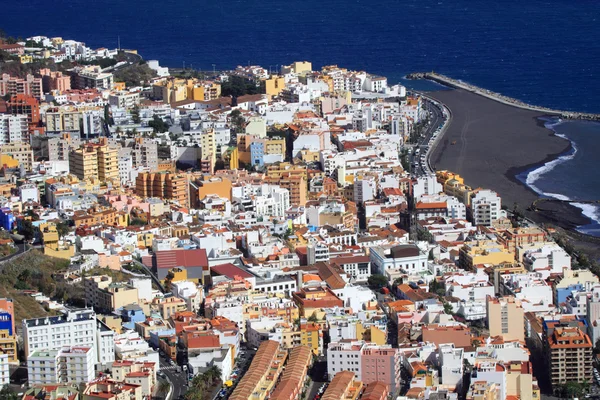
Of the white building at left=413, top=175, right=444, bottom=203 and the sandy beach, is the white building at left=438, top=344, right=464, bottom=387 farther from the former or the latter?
the white building at left=413, top=175, right=444, bottom=203

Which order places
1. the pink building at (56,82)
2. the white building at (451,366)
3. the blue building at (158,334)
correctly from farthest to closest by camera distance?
the pink building at (56,82)
the blue building at (158,334)
the white building at (451,366)

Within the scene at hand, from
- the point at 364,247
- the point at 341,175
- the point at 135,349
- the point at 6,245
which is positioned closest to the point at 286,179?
the point at 341,175

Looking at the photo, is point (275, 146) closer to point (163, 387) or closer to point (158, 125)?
point (158, 125)

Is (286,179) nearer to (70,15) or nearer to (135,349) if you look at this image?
(135,349)

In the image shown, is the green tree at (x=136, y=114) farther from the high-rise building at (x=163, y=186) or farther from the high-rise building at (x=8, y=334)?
the high-rise building at (x=8, y=334)

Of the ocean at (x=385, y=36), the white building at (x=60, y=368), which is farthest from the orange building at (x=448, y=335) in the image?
the ocean at (x=385, y=36)

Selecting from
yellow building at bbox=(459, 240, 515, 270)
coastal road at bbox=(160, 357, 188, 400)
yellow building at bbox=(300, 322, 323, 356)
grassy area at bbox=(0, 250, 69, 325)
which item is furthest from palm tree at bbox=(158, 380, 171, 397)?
yellow building at bbox=(459, 240, 515, 270)

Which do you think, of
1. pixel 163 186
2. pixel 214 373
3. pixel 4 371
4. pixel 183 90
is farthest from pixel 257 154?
pixel 4 371
